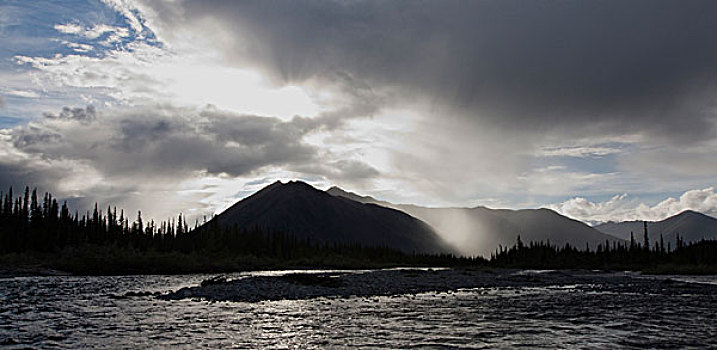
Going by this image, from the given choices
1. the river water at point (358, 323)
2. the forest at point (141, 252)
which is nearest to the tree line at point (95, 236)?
the forest at point (141, 252)

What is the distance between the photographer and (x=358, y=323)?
88.3 ft

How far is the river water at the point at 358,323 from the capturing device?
21.5m

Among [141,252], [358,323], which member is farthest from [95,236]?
[358,323]

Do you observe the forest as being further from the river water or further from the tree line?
the river water

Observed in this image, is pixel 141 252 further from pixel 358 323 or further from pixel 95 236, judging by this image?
pixel 358 323

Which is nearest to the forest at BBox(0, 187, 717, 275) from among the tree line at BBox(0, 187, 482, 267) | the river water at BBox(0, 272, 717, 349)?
the tree line at BBox(0, 187, 482, 267)

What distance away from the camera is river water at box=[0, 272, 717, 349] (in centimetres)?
2153

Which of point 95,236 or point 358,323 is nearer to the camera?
point 358,323

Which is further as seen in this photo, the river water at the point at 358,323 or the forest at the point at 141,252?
the forest at the point at 141,252

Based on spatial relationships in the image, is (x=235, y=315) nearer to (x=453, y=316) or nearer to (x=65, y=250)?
(x=453, y=316)

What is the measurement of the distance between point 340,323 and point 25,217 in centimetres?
14913

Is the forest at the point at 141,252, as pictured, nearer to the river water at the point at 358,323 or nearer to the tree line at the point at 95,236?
the tree line at the point at 95,236

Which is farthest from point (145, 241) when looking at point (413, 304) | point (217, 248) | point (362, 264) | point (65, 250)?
point (413, 304)

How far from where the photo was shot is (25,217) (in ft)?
476
